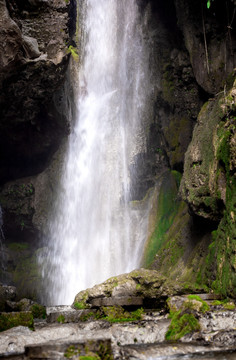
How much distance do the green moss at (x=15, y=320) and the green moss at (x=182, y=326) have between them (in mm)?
2876

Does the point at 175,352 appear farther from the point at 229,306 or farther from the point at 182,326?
the point at 229,306

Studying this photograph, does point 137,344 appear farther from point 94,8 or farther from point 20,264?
point 94,8

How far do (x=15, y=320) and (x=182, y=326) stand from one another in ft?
11.2

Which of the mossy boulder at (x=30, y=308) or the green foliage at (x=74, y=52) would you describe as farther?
the green foliage at (x=74, y=52)

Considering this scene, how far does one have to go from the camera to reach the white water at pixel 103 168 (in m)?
16.1

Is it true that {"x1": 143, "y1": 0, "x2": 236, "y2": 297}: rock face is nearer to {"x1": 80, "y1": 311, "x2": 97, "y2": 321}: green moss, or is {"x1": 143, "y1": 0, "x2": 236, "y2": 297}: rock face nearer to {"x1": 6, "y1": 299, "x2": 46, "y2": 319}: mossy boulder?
{"x1": 80, "y1": 311, "x2": 97, "y2": 321}: green moss

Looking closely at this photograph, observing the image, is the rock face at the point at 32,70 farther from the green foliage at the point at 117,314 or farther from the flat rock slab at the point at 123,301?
the green foliage at the point at 117,314

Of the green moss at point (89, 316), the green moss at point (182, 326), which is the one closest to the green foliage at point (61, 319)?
the green moss at point (89, 316)

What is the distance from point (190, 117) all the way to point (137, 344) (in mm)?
13111

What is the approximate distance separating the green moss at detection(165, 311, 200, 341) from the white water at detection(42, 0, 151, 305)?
971 cm

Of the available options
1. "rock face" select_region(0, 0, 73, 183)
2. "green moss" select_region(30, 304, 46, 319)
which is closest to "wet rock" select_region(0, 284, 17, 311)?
"green moss" select_region(30, 304, 46, 319)

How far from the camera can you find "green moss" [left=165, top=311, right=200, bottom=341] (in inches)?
178

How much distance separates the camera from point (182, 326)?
4.68m

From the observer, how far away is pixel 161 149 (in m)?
16.8
